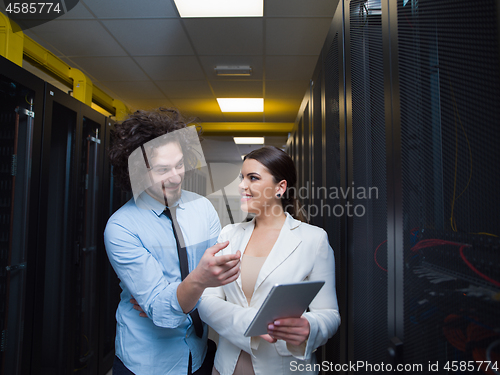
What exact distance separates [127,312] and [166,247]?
27 cm

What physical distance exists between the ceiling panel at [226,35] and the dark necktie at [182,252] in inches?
81.7

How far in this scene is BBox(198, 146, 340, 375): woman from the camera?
1.00m

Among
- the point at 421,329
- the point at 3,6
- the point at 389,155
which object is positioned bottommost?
the point at 421,329

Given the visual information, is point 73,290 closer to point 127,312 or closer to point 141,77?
point 127,312

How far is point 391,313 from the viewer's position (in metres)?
0.69

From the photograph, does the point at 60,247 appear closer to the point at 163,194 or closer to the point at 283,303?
the point at 163,194

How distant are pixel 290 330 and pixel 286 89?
11.8 feet

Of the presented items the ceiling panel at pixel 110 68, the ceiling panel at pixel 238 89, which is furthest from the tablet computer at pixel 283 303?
the ceiling panel at pixel 238 89

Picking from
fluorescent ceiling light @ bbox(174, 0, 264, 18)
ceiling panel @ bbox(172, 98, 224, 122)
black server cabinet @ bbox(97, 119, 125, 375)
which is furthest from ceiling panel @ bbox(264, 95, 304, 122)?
black server cabinet @ bbox(97, 119, 125, 375)

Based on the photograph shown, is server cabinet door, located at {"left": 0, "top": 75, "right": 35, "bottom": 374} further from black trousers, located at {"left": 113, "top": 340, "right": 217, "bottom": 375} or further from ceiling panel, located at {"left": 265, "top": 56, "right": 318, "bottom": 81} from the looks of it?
ceiling panel, located at {"left": 265, "top": 56, "right": 318, "bottom": 81}

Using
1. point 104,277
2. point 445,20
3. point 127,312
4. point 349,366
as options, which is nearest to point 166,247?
point 127,312

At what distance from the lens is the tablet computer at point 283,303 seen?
754mm

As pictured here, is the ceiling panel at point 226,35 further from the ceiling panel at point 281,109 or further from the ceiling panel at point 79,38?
the ceiling panel at point 281,109

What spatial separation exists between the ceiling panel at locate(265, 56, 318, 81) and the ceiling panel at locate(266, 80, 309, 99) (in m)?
0.12
